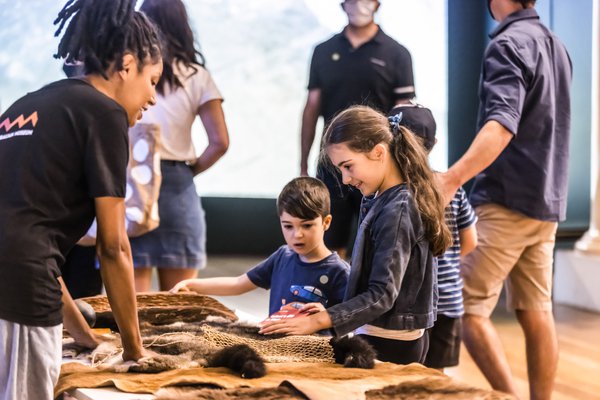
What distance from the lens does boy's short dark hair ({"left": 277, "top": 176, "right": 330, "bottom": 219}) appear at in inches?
102

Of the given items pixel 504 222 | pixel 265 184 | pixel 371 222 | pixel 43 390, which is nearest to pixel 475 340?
pixel 504 222

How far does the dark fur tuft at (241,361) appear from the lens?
6.24 feet

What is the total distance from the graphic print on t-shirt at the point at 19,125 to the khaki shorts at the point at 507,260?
6.51ft

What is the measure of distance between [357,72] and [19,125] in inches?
92.4

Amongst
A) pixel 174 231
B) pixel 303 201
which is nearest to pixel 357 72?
pixel 174 231

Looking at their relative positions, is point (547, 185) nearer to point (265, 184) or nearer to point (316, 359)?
point (316, 359)

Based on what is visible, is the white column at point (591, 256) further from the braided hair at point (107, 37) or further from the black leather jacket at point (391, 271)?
the braided hair at point (107, 37)

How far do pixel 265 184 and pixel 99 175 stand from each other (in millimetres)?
6529

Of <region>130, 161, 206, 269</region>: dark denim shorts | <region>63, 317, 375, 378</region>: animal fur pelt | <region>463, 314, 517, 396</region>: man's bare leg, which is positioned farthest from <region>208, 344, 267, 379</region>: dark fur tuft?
<region>463, 314, 517, 396</region>: man's bare leg

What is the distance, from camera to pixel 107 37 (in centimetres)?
211

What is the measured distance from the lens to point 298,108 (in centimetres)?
838

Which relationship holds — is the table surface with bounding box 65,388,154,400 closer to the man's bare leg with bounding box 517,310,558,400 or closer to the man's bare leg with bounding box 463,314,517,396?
the man's bare leg with bounding box 463,314,517,396

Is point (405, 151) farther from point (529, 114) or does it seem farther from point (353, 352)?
point (529, 114)

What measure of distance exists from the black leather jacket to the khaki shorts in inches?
47.3
